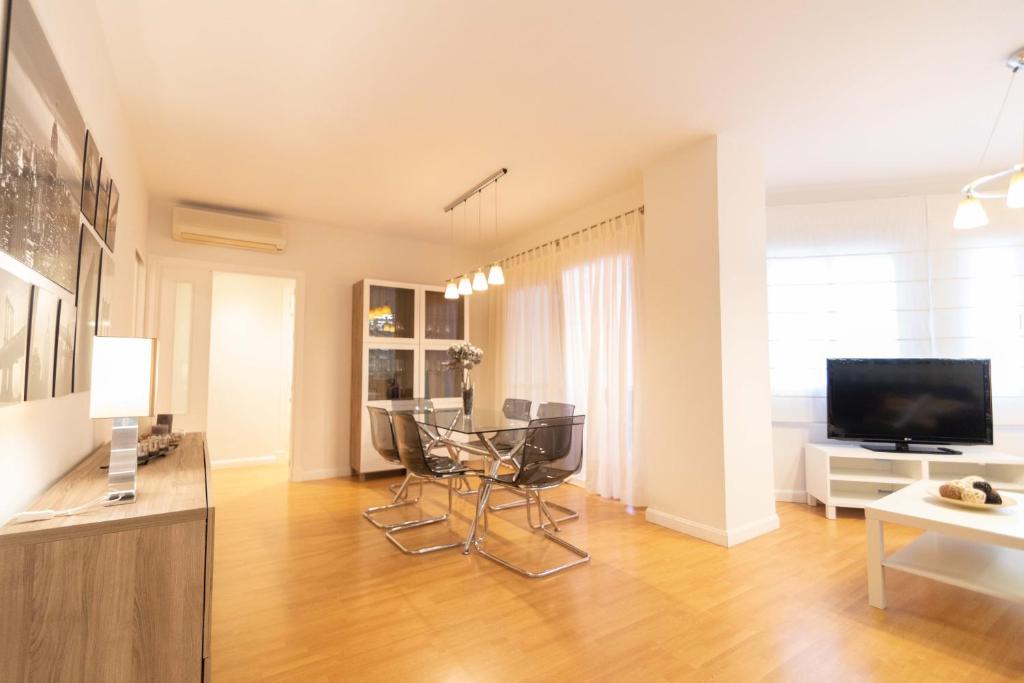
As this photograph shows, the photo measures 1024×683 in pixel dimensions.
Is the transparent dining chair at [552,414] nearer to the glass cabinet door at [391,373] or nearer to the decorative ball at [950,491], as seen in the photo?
the glass cabinet door at [391,373]

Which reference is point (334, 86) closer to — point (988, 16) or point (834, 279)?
point (988, 16)

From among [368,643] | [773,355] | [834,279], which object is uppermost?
[834,279]

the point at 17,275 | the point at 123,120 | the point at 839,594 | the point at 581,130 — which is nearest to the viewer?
the point at 17,275

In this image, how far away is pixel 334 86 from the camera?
8.43ft

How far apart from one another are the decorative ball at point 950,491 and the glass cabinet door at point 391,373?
4.22 m

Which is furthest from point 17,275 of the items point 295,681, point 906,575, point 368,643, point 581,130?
point 906,575

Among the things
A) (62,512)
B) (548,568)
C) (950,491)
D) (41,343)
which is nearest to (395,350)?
(548,568)

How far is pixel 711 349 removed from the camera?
3.11 metres

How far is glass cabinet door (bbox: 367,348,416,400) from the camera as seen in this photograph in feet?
16.0

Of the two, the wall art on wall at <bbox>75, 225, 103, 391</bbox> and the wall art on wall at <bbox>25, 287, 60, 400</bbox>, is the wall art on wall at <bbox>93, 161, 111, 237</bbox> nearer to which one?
the wall art on wall at <bbox>75, 225, 103, 391</bbox>

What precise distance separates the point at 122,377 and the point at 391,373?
3589 millimetres

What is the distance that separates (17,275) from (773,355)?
182 inches

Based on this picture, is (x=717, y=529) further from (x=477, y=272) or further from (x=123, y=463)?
(x=123, y=463)

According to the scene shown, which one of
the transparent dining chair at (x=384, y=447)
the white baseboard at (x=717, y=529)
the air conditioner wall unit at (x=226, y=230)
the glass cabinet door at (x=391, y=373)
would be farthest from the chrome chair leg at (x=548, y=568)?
the air conditioner wall unit at (x=226, y=230)
